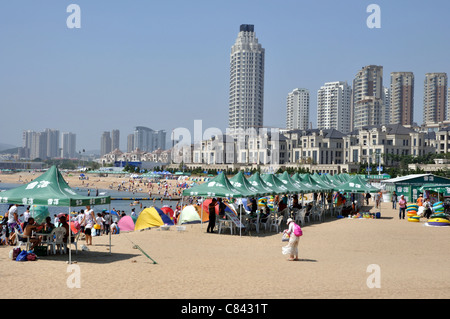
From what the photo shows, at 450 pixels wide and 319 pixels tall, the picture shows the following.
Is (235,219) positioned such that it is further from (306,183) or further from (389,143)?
(389,143)

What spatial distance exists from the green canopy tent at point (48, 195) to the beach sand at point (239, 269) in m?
1.53

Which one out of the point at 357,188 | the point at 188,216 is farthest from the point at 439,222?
the point at 188,216

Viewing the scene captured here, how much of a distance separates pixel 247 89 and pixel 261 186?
6461 inches

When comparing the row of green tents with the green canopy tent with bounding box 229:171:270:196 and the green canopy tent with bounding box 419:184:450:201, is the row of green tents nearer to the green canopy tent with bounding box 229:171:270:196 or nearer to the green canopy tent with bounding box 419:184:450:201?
the green canopy tent with bounding box 229:171:270:196

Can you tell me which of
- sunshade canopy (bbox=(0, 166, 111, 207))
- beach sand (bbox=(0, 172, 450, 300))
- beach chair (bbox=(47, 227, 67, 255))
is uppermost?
sunshade canopy (bbox=(0, 166, 111, 207))

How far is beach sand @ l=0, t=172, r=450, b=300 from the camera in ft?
31.6

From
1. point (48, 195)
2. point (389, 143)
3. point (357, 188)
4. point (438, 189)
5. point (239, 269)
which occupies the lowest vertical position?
point (239, 269)

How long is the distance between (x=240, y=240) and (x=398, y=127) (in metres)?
98.7

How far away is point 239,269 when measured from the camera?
39.7 feet

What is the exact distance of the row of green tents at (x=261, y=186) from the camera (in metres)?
20.0

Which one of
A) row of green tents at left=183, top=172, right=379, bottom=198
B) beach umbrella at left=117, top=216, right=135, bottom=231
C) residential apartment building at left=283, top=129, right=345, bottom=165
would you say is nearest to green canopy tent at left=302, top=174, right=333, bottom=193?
row of green tents at left=183, top=172, right=379, bottom=198

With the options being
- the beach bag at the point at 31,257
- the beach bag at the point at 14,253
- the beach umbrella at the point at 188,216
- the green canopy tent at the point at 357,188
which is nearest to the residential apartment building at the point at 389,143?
the green canopy tent at the point at 357,188

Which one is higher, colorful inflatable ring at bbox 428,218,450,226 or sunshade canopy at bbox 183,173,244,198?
sunshade canopy at bbox 183,173,244,198
